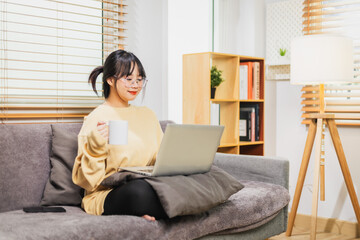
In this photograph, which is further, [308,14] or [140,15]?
[308,14]

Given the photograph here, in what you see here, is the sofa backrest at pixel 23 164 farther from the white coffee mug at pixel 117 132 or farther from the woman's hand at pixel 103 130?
the white coffee mug at pixel 117 132

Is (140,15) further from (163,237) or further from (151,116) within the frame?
(163,237)

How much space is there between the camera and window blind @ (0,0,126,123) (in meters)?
2.53

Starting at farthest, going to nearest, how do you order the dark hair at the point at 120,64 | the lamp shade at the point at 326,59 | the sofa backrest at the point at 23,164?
the lamp shade at the point at 326,59 → the dark hair at the point at 120,64 → the sofa backrest at the point at 23,164

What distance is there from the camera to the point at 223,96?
11.6ft

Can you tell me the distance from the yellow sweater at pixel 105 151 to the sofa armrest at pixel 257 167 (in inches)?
19.9

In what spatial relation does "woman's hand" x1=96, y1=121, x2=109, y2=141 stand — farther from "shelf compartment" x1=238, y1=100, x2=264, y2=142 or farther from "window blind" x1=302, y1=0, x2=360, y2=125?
"window blind" x1=302, y1=0, x2=360, y2=125

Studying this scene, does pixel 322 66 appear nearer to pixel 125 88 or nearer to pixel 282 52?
pixel 282 52

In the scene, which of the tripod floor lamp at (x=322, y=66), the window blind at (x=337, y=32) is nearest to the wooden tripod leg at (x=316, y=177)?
the tripod floor lamp at (x=322, y=66)

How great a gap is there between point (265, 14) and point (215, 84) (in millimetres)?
970

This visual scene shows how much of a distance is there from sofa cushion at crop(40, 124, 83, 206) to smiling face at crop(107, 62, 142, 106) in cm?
28

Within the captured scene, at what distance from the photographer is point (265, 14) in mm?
3889

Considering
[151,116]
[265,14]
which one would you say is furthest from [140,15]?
[265,14]

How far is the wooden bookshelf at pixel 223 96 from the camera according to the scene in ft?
10.6
